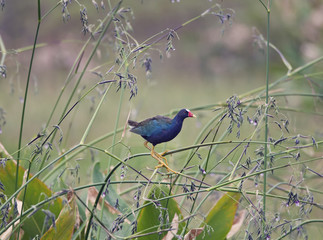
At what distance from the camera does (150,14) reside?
7242 millimetres

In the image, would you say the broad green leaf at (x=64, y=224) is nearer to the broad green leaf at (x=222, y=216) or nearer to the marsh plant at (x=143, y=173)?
the marsh plant at (x=143, y=173)

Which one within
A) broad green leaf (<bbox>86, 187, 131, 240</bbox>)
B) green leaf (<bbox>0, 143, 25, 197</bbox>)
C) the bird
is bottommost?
broad green leaf (<bbox>86, 187, 131, 240</bbox>)

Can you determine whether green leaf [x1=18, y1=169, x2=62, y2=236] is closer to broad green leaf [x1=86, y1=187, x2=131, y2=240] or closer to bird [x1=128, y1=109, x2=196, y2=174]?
broad green leaf [x1=86, y1=187, x2=131, y2=240]

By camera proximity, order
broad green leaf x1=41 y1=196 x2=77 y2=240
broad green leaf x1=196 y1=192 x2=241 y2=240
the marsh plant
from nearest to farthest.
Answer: the marsh plant → broad green leaf x1=41 y1=196 x2=77 y2=240 → broad green leaf x1=196 y1=192 x2=241 y2=240

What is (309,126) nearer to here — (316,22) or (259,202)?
(316,22)

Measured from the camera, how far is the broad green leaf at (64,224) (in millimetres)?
1605

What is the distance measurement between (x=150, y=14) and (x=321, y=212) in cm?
417

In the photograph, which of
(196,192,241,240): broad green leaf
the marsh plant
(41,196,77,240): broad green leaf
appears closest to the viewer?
the marsh plant

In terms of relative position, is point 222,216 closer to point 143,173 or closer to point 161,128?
point 161,128

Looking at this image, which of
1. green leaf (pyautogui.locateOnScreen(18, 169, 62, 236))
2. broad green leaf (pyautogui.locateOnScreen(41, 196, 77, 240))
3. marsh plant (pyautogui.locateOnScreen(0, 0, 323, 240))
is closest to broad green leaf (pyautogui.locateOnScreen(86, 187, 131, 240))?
marsh plant (pyautogui.locateOnScreen(0, 0, 323, 240))

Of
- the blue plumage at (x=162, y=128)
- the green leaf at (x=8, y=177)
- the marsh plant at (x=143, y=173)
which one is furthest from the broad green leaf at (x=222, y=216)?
the green leaf at (x=8, y=177)

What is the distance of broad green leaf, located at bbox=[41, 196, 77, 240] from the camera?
1.60 metres

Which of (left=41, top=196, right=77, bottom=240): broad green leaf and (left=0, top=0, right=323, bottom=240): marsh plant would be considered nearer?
(left=0, top=0, right=323, bottom=240): marsh plant

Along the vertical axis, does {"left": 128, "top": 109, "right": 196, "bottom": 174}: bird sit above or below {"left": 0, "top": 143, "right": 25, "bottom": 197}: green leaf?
above
